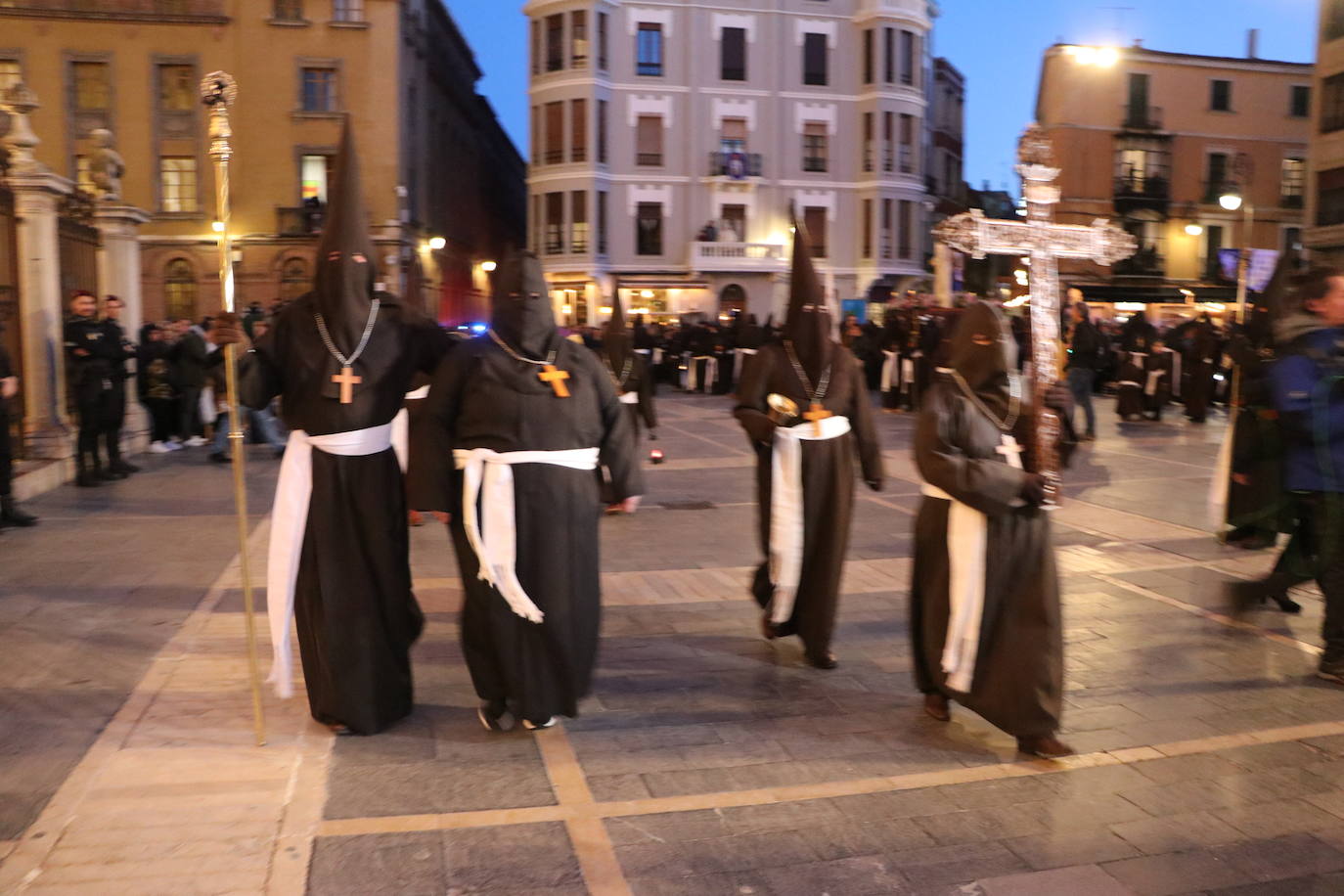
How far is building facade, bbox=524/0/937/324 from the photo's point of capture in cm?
4178

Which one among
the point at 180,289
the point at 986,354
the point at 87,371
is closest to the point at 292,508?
the point at 986,354

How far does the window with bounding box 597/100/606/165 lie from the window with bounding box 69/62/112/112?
49.7ft

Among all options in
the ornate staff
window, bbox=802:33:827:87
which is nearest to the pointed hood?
the ornate staff

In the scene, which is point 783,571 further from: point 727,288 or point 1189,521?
point 727,288

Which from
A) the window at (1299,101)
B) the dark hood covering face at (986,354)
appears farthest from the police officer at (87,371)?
the window at (1299,101)

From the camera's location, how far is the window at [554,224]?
4250cm

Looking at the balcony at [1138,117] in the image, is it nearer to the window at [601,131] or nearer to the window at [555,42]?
the window at [601,131]

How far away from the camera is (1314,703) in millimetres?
5449

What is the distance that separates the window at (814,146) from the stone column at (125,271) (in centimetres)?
3132

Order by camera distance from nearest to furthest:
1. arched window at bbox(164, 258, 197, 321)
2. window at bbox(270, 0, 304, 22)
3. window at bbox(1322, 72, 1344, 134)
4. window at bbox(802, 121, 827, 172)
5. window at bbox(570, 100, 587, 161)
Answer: window at bbox(1322, 72, 1344, 134) → arched window at bbox(164, 258, 197, 321) → window at bbox(270, 0, 304, 22) → window at bbox(570, 100, 587, 161) → window at bbox(802, 121, 827, 172)

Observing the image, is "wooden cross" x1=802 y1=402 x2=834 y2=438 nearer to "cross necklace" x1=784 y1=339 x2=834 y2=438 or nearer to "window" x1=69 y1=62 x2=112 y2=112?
"cross necklace" x1=784 y1=339 x2=834 y2=438

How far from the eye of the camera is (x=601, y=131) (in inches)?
1638

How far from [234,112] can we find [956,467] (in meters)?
34.4

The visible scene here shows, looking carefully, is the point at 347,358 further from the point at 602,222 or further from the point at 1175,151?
the point at 1175,151
